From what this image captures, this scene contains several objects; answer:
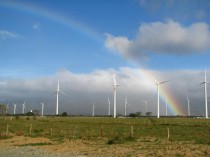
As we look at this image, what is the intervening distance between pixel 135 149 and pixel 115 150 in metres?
2.08

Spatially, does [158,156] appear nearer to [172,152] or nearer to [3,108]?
[172,152]

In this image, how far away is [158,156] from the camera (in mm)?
29438

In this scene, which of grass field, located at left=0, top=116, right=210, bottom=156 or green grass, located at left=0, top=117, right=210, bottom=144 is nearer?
grass field, located at left=0, top=116, right=210, bottom=156

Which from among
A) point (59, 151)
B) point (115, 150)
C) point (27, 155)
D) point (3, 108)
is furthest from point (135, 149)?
point (3, 108)

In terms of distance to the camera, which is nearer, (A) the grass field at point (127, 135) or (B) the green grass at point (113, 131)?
(A) the grass field at point (127, 135)

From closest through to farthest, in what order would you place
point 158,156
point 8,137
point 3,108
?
1. point 158,156
2. point 8,137
3. point 3,108

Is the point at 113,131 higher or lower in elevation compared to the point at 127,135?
higher

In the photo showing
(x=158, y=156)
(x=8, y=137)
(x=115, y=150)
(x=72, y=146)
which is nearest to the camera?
(x=158, y=156)

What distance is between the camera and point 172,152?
31625 millimetres

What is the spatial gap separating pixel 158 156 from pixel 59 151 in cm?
1097

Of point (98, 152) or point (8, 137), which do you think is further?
point (8, 137)

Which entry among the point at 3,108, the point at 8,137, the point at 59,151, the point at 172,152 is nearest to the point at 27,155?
the point at 59,151

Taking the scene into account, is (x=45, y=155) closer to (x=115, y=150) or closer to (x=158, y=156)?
(x=115, y=150)

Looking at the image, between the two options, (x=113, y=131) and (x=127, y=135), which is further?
(x=113, y=131)
